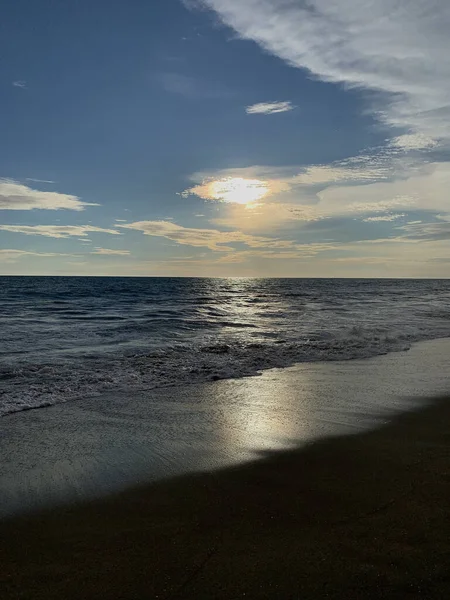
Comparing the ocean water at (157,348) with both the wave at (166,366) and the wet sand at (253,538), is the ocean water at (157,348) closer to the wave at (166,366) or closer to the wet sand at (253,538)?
the wave at (166,366)

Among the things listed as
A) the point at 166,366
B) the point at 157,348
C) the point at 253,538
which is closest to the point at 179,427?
the point at 253,538

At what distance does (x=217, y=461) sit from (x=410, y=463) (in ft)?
7.35

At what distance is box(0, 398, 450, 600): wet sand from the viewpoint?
293 centimetres

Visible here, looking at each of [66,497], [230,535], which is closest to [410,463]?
[230,535]

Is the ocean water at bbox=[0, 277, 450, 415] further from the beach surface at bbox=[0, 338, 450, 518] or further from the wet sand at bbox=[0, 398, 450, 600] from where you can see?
the wet sand at bbox=[0, 398, 450, 600]

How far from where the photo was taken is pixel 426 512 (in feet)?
12.3

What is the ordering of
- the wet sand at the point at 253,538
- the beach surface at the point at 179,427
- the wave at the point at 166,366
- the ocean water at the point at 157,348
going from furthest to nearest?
the ocean water at the point at 157,348
the wave at the point at 166,366
the beach surface at the point at 179,427
the wet sand at the point at 253,538

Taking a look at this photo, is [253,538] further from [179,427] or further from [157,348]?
[157,348]

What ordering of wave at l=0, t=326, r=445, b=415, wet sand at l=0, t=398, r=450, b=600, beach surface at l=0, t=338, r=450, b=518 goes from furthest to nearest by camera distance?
1. wave at l=0, t=326, r=445, b=415
2. beach surface at l=0, t=338, r=450, b=518
3. wet sand at l=0, t=398, r=450, b=600

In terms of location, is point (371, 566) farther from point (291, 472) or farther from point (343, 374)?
point (343, 374)

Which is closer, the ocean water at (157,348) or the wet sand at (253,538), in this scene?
the wet sand at (253,538)

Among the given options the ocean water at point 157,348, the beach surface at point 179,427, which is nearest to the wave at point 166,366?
the ocean water at point 157,348

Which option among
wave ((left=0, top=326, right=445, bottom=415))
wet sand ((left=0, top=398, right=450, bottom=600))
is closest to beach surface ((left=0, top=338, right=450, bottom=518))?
wet sand ((left=0, top=398, right=450, bottom=600))

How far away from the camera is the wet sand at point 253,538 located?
293cm
